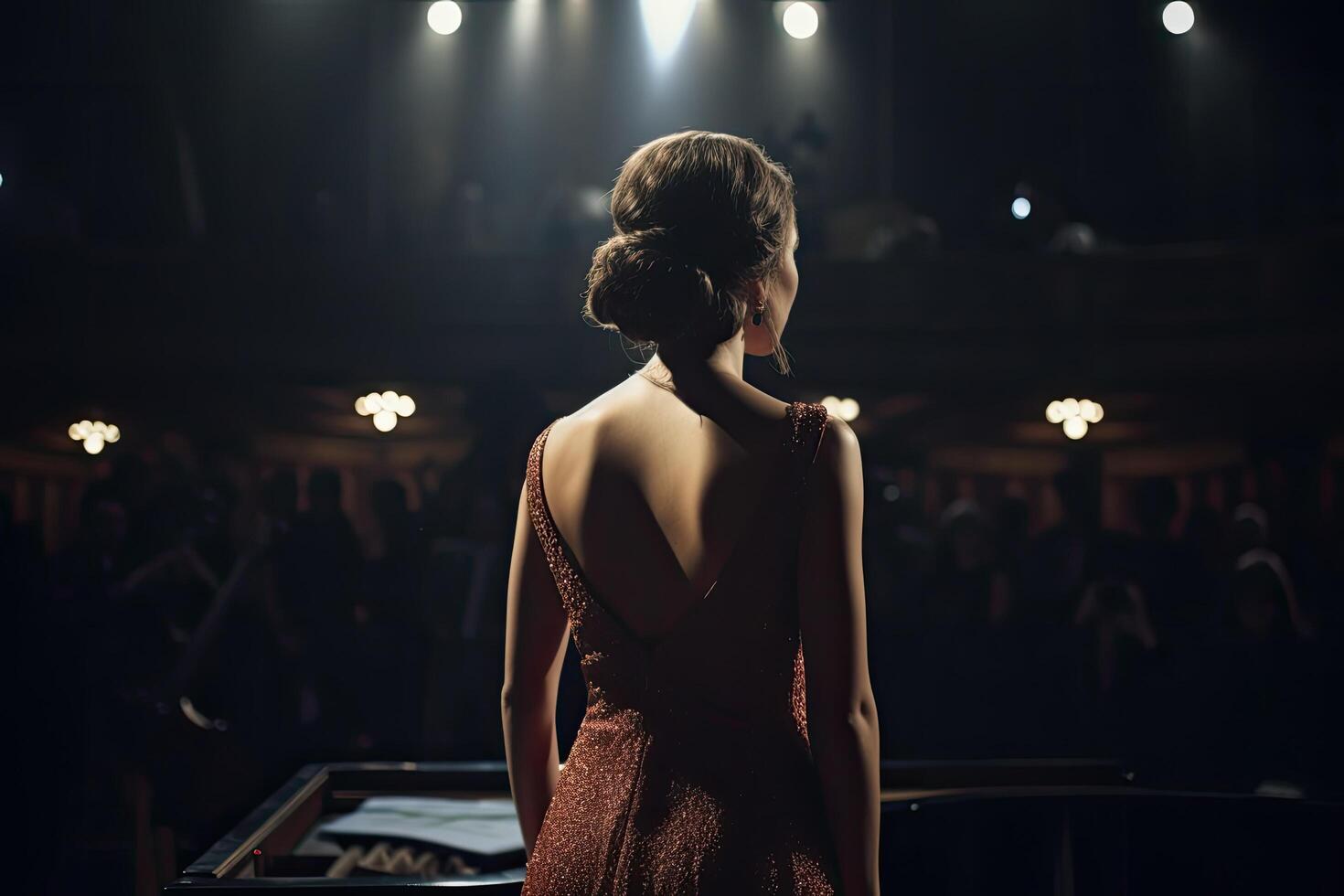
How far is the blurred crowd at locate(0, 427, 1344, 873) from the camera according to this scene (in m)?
5.67

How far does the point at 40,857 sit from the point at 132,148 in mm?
4312

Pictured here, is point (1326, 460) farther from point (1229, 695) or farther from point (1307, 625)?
point (1229, 695)

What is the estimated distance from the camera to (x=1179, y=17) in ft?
22.5

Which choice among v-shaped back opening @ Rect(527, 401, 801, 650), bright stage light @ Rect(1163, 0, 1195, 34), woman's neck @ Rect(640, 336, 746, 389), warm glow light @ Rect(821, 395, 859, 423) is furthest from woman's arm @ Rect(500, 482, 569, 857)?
bright stage light @ Rect(1163, 0, 1195, 34)

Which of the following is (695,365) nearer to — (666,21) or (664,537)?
(664,537)

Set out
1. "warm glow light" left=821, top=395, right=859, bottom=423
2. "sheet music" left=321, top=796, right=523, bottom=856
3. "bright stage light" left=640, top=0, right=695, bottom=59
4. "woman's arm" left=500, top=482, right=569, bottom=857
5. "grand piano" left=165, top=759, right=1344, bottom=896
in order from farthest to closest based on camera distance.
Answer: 1. "bright stage light" left=640, top=0, right=695, bottom=59
2. "warm glow light" left=821, top=395, right=859, bottom=423
3. "grand piano" left=165, top=759, right=1344, bottom=896
4. "sheet music" left=321, top=796, right=523, bottom=856
5. "woman's arm" left=500, top=482, right=569, bottom=857

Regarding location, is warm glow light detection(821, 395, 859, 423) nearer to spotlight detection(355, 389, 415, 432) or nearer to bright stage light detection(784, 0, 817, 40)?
bright stage light detection(784, 0, 817, 40)

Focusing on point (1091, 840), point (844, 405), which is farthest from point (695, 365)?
point (844, 405)

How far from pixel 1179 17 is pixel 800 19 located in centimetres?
224

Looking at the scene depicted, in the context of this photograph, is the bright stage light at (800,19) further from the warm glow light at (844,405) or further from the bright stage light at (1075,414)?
the bright stage light at (1075,414)

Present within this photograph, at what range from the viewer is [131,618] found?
5.83m

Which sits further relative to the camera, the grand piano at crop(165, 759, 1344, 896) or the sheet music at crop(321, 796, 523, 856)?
the grand piano at crop(165, 759, 1344, 896)

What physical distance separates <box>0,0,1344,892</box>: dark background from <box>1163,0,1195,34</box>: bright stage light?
0.08 meters

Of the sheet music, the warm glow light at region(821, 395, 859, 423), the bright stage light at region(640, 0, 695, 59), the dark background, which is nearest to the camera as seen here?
the sheet music
